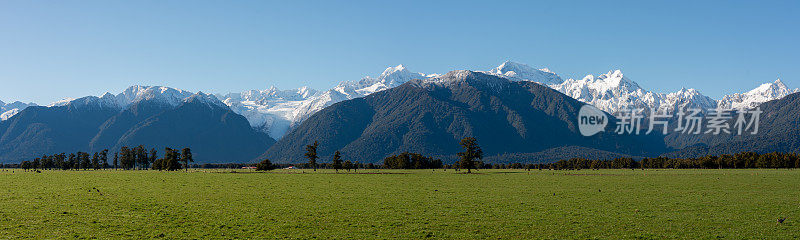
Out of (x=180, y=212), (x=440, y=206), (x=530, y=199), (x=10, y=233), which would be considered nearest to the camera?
(x=10, y=233)

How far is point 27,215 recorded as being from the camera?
4022 centimetres

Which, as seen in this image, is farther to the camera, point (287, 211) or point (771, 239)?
point (287, 211)

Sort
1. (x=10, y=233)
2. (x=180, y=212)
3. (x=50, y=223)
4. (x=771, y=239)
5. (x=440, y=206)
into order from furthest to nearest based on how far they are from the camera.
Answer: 1. (x=440, y=206)
2. (x=180, y=212)
3. (x=50, y=223)
4. (x=10, y=233)
5. (x=771, y=239)

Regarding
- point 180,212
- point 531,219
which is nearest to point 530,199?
point 531,219

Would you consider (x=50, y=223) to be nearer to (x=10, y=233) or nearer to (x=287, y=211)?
(x=10, y=233)

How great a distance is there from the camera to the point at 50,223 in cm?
3628

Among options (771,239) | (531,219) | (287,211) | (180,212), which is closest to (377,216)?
(287,211)

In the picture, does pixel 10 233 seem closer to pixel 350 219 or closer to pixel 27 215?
pixel 27 215

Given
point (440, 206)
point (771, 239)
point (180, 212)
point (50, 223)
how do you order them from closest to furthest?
1. point (771, 239)
2. point (50, 223)
3. point (180, 212)
4. point (440, 206)

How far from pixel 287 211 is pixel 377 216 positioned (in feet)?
25.4

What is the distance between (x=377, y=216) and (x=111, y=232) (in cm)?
1696

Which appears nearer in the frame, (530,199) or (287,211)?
(287,211)

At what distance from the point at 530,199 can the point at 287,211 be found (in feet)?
78.2

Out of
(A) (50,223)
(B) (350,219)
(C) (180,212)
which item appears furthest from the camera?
(C) (180,212)
